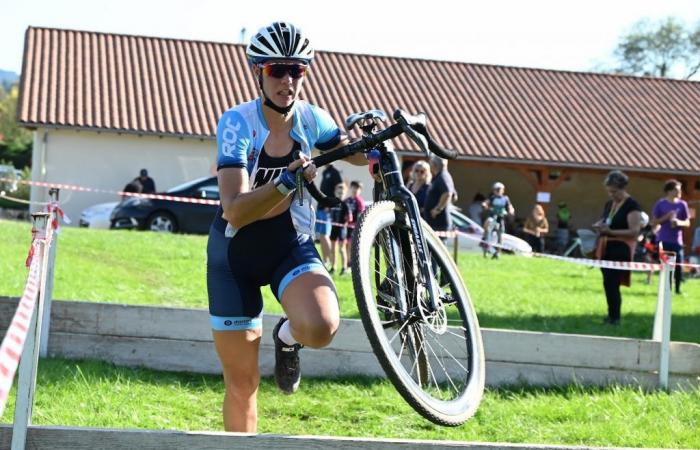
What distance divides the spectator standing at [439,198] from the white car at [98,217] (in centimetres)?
1351

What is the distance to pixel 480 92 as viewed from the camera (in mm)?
37219

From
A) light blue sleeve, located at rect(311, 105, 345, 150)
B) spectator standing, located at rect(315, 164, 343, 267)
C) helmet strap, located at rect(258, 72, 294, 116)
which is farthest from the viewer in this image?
spectator standing, located at rect(315, 164, 343, 267)

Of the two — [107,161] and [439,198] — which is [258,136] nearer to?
[439,198]

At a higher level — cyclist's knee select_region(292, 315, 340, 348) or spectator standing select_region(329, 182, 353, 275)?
spectator standing select_region(329, 182, 353, 275)

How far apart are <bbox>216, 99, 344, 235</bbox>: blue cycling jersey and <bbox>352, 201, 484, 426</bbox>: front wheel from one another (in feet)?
1.27

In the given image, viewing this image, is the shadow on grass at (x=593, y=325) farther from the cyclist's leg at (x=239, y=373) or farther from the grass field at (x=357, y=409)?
the cyclist's leg at (x=239, y=373)

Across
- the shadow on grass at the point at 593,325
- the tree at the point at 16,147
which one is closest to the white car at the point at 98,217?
the shadow on grass at the point at 593,325

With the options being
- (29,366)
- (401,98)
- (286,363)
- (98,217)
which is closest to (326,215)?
(98,217)

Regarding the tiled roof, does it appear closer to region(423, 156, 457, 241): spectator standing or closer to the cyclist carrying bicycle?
the cyclist carrying bicycle

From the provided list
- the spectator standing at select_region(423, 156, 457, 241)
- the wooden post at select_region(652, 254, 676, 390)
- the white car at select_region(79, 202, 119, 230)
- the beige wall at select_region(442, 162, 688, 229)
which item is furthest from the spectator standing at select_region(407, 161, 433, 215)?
the beige wall at select_region(442, 162, 688, 229)

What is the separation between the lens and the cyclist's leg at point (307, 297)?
15.5 ft

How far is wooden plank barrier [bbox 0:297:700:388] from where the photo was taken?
8180 mm

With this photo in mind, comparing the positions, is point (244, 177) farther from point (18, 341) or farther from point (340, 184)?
point (340, 184)

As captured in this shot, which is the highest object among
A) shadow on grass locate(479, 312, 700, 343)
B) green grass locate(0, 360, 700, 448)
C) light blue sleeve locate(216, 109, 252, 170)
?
light blue sleeve locate(216, 109, 252, 170)
